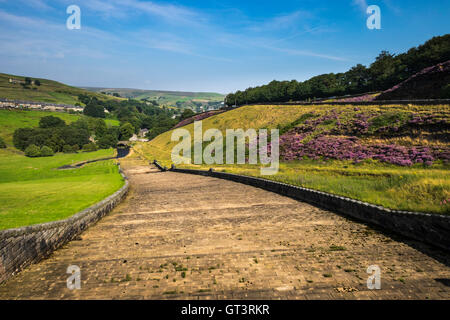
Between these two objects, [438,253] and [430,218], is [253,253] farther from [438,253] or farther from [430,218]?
[430,218]

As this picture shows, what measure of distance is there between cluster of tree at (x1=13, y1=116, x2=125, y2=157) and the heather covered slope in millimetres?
96736

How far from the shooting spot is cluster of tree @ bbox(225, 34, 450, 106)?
163 ft

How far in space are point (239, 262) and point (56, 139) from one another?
4137 inches

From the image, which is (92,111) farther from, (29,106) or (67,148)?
(67,148)

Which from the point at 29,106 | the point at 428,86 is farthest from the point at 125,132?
the point at 428,86

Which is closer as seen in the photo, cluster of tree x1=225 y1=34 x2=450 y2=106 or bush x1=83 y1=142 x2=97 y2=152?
cluster of tree x1=225 y1=34 x2=450 y2=106

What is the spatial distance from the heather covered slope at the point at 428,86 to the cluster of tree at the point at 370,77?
51.6 ft

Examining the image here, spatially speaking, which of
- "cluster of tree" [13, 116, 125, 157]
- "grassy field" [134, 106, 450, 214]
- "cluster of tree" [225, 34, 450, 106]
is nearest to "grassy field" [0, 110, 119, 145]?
"cluster of tree" [13, 116, 125, 157]

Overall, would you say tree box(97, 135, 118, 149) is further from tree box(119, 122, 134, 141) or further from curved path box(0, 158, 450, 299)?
curved path box(0, 158, 450, 299)

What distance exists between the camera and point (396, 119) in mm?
25891

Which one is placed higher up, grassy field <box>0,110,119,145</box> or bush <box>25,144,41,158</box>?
grassy field <box>0,110,119,145</box>

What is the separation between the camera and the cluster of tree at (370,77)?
4978 centimetres

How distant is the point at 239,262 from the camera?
6074mm
